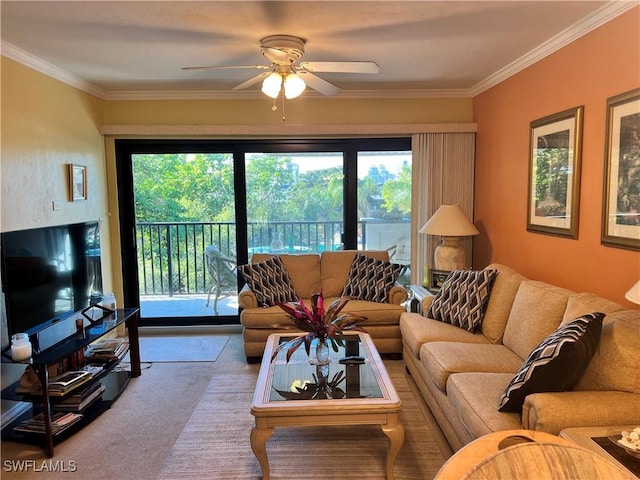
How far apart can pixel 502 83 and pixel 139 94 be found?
137 inches

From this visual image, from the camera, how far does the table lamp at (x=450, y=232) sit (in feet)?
12.7

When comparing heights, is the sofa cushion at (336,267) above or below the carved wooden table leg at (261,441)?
above

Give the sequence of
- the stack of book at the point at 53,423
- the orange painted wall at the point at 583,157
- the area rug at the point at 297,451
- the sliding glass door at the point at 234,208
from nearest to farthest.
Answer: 1. the area rug at the point at 297,451
2. the orange painted wall at the point at 583,157
3. the stack of book at the point at 53,423
4. the sliding glass door at the point at 234,208

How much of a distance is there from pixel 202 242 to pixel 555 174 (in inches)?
136

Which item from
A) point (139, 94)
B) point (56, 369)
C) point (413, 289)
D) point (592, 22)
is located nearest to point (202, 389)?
point (56, 369)

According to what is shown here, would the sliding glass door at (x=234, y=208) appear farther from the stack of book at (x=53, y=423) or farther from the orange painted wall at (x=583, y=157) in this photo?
the stack of book at (x=53, y=423)

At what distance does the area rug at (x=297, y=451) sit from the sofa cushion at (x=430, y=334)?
0.45 meters

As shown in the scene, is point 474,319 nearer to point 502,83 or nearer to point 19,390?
point 502,83

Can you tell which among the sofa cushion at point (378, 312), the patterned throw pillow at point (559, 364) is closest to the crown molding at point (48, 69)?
the sofa cushion at point (378, 312)

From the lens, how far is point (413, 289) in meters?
4.01

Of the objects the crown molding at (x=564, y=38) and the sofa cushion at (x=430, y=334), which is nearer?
the crown molding at (x=564, y=38)

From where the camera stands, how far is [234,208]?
458 centimetres

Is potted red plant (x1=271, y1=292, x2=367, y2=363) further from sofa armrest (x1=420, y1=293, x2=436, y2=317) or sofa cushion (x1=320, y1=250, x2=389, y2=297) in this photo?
sofa cushion (x1=320, y1=250, x2=389, y2=297)

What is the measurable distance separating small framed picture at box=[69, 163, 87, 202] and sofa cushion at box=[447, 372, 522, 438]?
3.34 m
